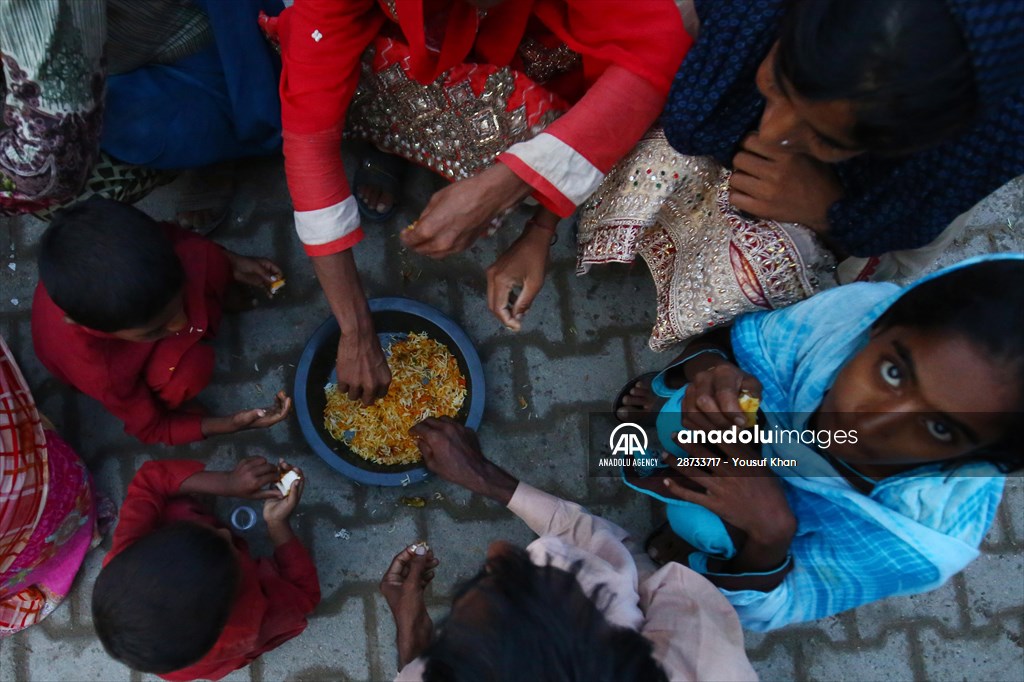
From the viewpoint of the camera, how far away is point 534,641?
157cm

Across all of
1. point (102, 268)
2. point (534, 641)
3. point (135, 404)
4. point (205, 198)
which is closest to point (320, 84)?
point (102, 268)

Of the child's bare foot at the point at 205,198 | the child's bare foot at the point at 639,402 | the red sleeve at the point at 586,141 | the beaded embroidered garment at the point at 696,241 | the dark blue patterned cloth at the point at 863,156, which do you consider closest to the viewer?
the dark blue patterned cloth at the point at 863,156

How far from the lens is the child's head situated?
1518mm

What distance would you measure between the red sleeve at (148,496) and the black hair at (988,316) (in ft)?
8.05

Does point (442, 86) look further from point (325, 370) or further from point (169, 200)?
point (169, 200)

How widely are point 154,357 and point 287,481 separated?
669mm

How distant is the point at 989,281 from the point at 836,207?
17.3 inches

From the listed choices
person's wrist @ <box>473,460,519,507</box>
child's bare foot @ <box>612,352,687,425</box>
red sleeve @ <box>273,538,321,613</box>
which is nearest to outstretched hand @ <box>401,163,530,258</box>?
person's wrist @ <box>473,460,519,507</box>

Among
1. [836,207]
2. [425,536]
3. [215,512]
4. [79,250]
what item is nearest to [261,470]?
[215,512]

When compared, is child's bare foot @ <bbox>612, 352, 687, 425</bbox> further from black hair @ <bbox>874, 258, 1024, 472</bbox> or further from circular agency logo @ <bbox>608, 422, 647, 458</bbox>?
black hair @ <bbox>874, 258, 1024, 472</bbox>

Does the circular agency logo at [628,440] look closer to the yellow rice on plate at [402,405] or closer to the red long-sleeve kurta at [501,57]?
the yellow rice on plate at [402,405]

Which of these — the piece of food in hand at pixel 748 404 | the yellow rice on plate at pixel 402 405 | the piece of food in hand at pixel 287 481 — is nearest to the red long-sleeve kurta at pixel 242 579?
the piece of food in hand at pixel 287 481

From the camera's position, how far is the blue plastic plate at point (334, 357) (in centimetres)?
282

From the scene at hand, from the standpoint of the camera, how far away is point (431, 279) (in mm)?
3195
